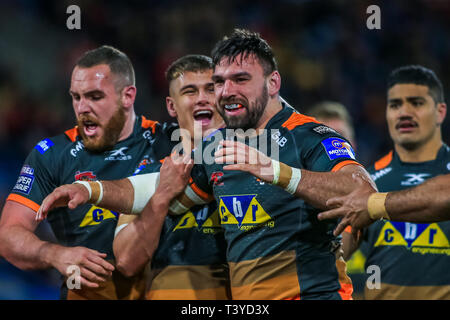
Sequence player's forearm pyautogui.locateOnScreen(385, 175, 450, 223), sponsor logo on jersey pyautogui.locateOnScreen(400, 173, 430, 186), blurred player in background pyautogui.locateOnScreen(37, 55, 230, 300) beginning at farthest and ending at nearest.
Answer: sponsor logo on jersey pyautogui.locateOnScreen(400, 173, 430, 186), blurred player in background pyautogui.locateOnScreen(37, 55, 230, 300), player's forearm pyautogui.locateOnScreen(385, 175, 450, 223)

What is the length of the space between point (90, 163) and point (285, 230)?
1.85m

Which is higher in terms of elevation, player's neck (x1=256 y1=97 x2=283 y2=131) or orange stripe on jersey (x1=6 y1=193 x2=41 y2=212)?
player's neck (x1=256 y1=97 x2=283 y2=131)

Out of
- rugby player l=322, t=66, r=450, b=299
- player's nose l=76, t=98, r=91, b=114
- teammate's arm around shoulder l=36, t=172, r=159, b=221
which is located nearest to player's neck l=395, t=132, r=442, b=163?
rugby player l=322, t=66, r=450, b=299

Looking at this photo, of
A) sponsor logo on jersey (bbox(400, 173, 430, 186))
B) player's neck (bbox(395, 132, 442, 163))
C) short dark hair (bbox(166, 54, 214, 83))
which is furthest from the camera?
player's neck (bbox(395, 132, 442, 163))

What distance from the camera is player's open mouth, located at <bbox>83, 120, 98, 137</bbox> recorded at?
4.84 m

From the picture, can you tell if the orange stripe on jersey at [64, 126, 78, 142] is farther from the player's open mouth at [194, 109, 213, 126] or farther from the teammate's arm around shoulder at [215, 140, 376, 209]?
the teammate's arm around shoulder at [215, 140, 376, 209]

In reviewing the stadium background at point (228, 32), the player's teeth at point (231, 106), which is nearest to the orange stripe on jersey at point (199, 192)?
the player's teeth at point (231, 106)

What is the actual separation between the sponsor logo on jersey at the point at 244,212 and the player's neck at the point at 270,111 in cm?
53

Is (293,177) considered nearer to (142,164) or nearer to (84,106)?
(142,164)

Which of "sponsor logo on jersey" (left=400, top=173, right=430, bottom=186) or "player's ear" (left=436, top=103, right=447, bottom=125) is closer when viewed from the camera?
"sponsor logo on jersey" (left=400, top=173, right=430, bottom=186)

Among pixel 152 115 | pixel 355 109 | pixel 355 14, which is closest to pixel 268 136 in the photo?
pixel 152 115

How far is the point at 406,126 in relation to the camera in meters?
5.64

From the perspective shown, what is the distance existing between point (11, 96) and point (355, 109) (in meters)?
6.41

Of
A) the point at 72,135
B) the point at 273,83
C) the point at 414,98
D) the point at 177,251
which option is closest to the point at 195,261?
the point at 177,251
